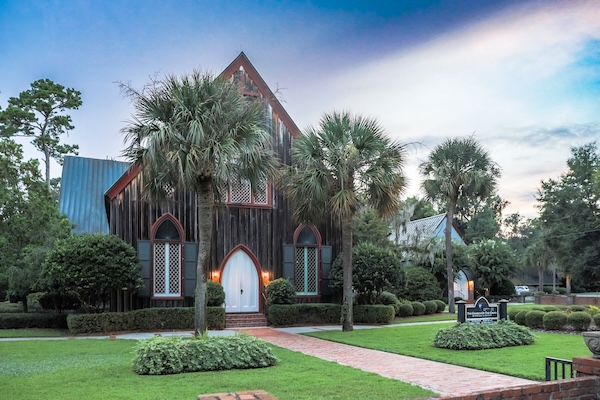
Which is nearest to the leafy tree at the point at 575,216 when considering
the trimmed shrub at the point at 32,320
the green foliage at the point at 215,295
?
the green foliage at the point at 215,295

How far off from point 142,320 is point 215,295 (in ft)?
8.62

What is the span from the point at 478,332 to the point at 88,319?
1231 centimetres

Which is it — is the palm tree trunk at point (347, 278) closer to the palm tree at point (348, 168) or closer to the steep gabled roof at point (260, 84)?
the palm tree at point (348, 168)

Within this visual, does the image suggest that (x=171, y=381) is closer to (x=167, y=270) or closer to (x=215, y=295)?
(x=215, y=295)

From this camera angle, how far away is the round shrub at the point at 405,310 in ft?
82.0

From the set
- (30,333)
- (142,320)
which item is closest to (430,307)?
(142,320)

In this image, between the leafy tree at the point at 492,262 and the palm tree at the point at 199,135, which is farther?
the leafy tree at the point at 492,262

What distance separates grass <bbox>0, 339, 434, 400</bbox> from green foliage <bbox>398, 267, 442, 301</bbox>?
58.8 ft

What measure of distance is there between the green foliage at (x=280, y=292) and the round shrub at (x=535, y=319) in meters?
8.28

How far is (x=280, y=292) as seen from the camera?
20.5 metres

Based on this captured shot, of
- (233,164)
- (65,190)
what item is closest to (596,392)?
(233,164)

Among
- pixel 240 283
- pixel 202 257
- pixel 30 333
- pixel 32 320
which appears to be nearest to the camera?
pixel 202 257

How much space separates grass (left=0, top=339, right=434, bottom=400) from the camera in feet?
26.6

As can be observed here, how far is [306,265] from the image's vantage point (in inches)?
879
